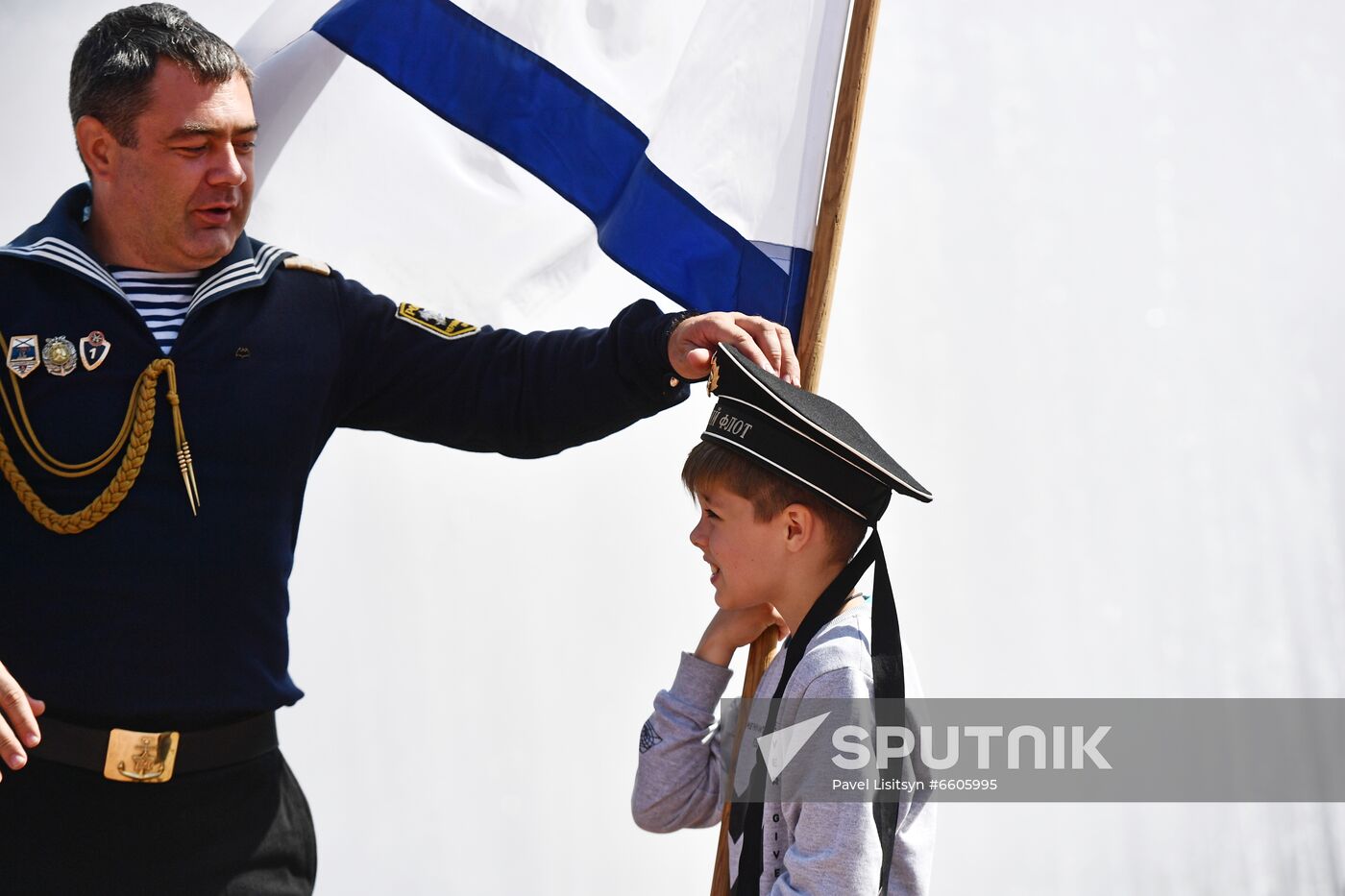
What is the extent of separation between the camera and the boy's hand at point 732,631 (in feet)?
4.99

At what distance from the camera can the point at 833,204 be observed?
1623 mm

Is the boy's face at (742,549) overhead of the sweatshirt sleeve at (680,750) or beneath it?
overhead

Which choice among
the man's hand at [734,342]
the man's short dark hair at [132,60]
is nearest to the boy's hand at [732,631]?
the man's hand at [734,342]

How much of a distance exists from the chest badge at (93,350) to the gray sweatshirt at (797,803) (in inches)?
29.3

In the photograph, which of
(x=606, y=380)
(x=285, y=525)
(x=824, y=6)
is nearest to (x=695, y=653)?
(x=606, y=380)

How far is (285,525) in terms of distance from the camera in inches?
61.8

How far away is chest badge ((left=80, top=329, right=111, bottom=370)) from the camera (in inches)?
59.1

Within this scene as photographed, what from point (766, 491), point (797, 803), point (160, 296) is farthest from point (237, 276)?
point (797, 803)

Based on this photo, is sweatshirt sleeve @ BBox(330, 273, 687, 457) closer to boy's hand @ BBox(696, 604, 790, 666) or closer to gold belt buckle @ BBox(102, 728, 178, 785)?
boy's hand @ BBox(696, 604, 790, 666)

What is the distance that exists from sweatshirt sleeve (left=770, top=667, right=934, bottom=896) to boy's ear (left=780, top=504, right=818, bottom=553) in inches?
6.3

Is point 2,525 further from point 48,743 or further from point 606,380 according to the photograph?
point 606,380

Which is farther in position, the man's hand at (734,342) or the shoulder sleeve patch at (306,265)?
the shoulder sleeve patch at (306,265)

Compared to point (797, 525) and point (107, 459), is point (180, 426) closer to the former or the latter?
point (107, 459)

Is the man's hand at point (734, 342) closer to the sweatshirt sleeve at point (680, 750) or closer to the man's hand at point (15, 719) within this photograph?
the sweatshirt sleeve at point (680, 750)
